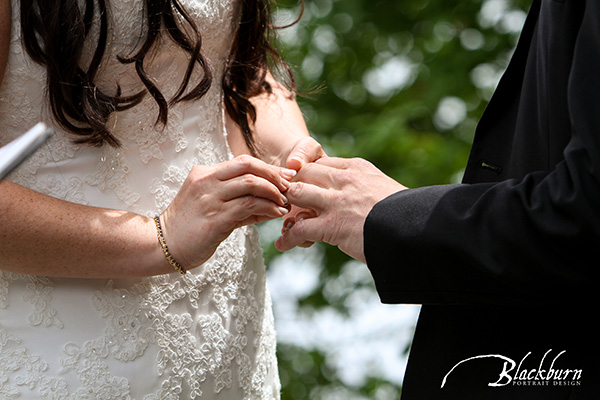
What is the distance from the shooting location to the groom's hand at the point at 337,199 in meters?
1.52

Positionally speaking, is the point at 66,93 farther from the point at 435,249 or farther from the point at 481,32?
the point at 481,32

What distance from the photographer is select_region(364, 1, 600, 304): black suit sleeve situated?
1170 millimetres

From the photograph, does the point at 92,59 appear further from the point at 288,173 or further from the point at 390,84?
the point at 390,84

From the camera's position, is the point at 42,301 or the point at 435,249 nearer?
the point at 435,249

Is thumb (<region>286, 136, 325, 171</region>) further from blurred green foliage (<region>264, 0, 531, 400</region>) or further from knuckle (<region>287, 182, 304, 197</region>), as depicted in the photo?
blurred green foliage (<region>264, 0, 531, 400</region>)

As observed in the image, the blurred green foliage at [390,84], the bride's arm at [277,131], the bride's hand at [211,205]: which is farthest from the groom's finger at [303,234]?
the blurred green foliage at [390,84]

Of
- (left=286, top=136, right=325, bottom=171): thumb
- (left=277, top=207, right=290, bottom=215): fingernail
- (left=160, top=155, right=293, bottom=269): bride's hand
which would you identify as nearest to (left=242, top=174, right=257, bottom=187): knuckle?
(left=160, top=155, right=293, bottom=269): bride's hand

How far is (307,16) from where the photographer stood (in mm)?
3861

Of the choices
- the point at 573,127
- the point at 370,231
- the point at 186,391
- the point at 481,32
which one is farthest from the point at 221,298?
the point at 481,32

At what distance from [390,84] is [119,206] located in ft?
8.03

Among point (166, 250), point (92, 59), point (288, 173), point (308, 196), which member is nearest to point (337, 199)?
point (308, 196)

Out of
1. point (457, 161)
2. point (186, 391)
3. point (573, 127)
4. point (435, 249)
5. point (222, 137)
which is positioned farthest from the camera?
point (457, 161)

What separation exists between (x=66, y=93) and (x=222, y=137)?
53 centimetres

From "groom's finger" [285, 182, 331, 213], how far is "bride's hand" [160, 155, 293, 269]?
0.24 ft
